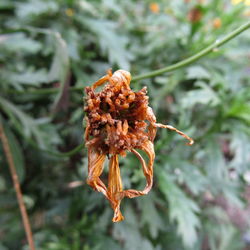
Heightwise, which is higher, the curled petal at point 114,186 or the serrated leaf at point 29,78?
the serrated leaf at point 29,78

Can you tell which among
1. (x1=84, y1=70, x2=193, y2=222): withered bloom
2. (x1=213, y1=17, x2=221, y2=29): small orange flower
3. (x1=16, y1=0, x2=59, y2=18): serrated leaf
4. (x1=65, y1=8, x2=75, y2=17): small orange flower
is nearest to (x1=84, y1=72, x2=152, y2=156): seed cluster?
(x1=84, y1=70, x2=193, y2=222): withered bloom

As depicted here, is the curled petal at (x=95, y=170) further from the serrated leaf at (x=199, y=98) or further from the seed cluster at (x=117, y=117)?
the serrated leaf at (x=199, y=98)

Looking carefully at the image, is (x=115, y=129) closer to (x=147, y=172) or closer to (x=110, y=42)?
(x=147, y=172)

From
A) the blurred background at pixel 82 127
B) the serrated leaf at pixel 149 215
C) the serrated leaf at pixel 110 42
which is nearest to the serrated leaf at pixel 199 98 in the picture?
the blurred background at pixel 82 127

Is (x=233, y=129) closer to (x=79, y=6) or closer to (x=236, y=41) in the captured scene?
(x=236, y=41)

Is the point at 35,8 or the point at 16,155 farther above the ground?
the point at 35,8

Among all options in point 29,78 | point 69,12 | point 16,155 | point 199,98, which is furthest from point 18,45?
point 199,98
